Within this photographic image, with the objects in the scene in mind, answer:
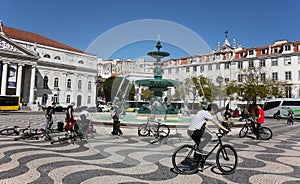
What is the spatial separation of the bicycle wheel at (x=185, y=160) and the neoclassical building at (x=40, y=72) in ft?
145

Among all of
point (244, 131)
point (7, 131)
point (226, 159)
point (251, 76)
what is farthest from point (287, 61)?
point (7, 131)

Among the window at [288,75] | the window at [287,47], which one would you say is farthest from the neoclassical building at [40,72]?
the window at [287,47]

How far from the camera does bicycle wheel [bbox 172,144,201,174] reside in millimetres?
5254

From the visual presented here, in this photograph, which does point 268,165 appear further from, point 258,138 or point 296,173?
point 258,138

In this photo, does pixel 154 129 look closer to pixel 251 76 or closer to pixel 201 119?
pixel 201 119

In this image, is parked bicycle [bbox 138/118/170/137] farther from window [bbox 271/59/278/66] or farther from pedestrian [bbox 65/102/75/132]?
window [bbox 271/59/278/66]

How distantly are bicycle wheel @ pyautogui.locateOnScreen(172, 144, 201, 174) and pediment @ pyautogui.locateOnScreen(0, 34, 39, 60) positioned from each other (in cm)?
5313

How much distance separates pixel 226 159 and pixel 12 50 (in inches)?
2153

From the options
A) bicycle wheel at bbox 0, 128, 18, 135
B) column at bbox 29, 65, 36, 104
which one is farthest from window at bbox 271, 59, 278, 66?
column at bbox 29, 65, 36, 104

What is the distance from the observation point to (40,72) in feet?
187

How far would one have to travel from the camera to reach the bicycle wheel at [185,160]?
17.2ft

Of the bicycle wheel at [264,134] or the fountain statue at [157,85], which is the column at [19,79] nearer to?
the fountain statue at [157,85]

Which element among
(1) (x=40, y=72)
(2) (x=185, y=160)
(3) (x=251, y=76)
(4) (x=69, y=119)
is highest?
(1) (x=40, y=72)

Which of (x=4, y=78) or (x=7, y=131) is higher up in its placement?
(x=4, y=78)
